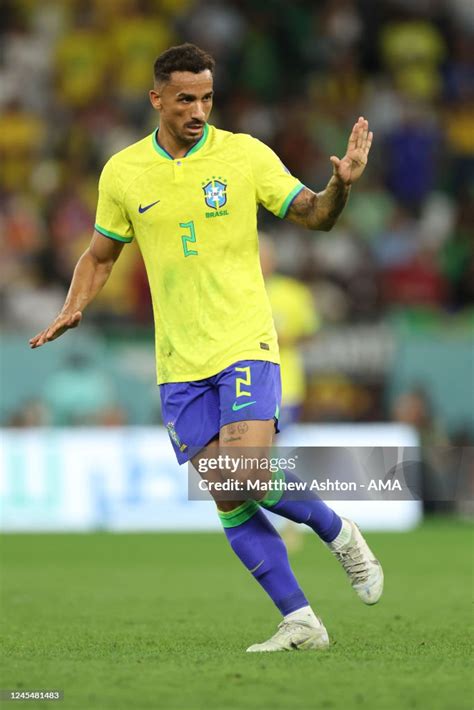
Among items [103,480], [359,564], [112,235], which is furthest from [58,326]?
[103,480]

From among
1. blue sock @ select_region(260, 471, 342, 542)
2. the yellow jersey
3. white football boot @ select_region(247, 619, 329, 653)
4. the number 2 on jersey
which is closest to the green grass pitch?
white football boot @ select_region(247, 619, 329, 653)

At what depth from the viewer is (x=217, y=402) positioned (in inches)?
250

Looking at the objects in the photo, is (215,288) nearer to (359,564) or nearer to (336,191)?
(336,191)

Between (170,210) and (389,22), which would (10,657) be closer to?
(170,210)

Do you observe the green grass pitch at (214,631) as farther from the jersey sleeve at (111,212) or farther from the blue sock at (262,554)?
the jersey sleeve at (111,212)

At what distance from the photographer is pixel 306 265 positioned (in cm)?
1688

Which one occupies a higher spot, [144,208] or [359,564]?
[144,208]

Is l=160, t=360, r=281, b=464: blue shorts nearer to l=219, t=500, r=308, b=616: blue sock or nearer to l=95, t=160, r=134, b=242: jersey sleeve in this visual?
l=219, t=500, r=308, b=616: blue sock

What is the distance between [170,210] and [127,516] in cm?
824

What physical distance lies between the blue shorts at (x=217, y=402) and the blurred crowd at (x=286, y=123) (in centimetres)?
938

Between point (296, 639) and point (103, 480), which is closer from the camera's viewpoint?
point (296, 639)

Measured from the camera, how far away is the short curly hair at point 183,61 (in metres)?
6.28

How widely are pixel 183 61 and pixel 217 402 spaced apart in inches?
55.6

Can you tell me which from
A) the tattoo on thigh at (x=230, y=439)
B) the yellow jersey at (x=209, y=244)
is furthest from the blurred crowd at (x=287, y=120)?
the tattoo on thigh at (x=230, y=439)
